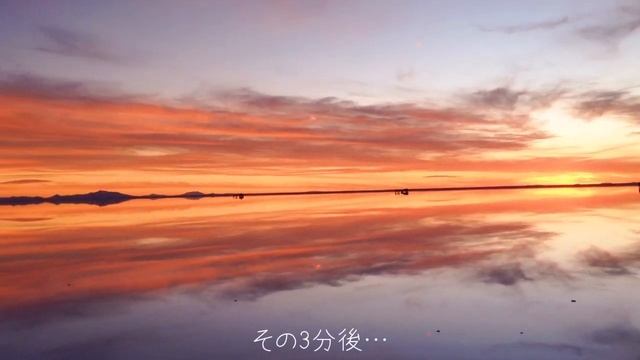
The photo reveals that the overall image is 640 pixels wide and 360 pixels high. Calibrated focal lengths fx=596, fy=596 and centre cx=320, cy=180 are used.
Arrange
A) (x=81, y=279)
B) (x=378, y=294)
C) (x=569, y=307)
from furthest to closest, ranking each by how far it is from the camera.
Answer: (x=81, y=279)
(x=378, y=294)
(x=569, y=307)

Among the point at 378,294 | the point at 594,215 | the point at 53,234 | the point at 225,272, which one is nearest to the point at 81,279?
the point at 225,272

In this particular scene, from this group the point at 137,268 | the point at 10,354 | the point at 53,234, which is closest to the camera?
the point at 10,354

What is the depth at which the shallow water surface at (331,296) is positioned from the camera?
28.2 feet

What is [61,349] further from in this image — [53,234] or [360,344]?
[53,234]

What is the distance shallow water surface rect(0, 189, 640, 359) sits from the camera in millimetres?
8594

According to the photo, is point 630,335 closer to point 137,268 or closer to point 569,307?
point 569,307

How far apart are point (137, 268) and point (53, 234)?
482 inches

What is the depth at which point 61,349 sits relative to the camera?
8.58 m

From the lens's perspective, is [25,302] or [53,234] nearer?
[25,302]

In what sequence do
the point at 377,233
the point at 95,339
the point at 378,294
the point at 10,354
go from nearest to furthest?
the point at 10,354
the point at 95,339
the point at 378,294
the point at 377,233

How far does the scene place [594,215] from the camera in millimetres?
28156

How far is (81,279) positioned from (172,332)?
18.4 ft

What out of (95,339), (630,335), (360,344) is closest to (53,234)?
(95,339)

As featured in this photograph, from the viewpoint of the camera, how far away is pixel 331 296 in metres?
11.3
